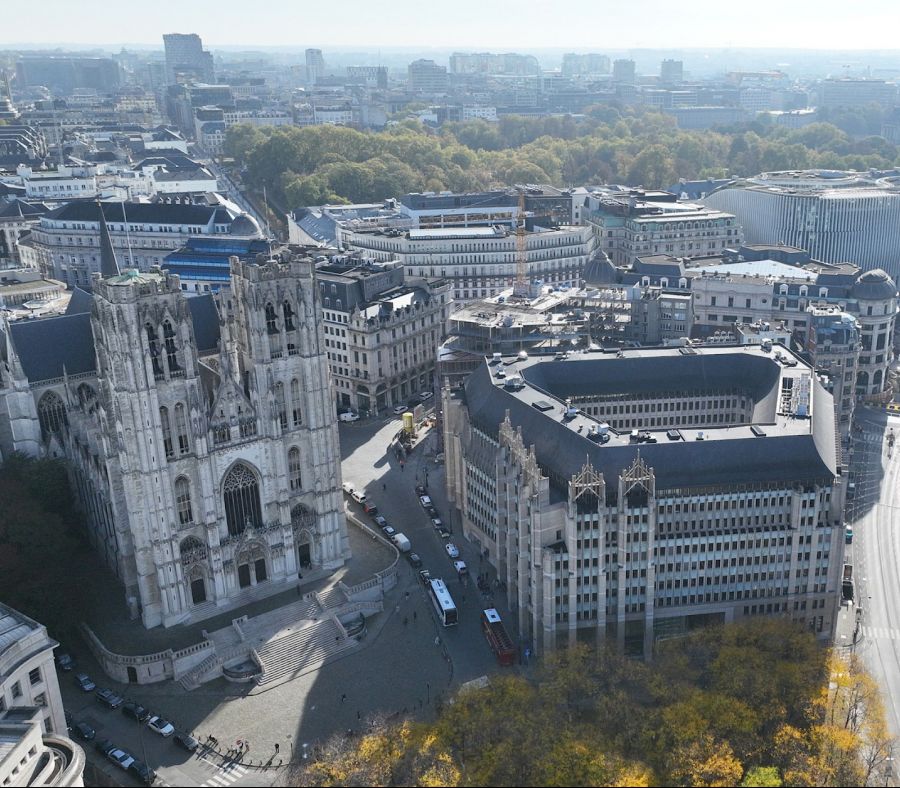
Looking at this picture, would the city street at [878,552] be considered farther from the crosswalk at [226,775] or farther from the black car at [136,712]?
the black car at [136,712]

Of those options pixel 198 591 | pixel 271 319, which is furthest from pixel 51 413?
pixel 271 319

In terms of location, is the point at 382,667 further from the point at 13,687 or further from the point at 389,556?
the point at 13,687

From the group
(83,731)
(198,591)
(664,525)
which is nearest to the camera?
(83,731)

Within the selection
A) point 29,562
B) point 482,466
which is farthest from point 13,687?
point 482,466

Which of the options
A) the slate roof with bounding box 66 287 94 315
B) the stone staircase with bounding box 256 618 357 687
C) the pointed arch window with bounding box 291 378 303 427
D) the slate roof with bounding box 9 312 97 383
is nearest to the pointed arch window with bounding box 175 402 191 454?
the pointed arch window with bounding box 291 378 303 427

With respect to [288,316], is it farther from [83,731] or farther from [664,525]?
[83,731]

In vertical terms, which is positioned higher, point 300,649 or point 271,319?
point 271,319

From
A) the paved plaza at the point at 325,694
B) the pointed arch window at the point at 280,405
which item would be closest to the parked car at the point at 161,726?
the paved plaza at the point at 325,694
